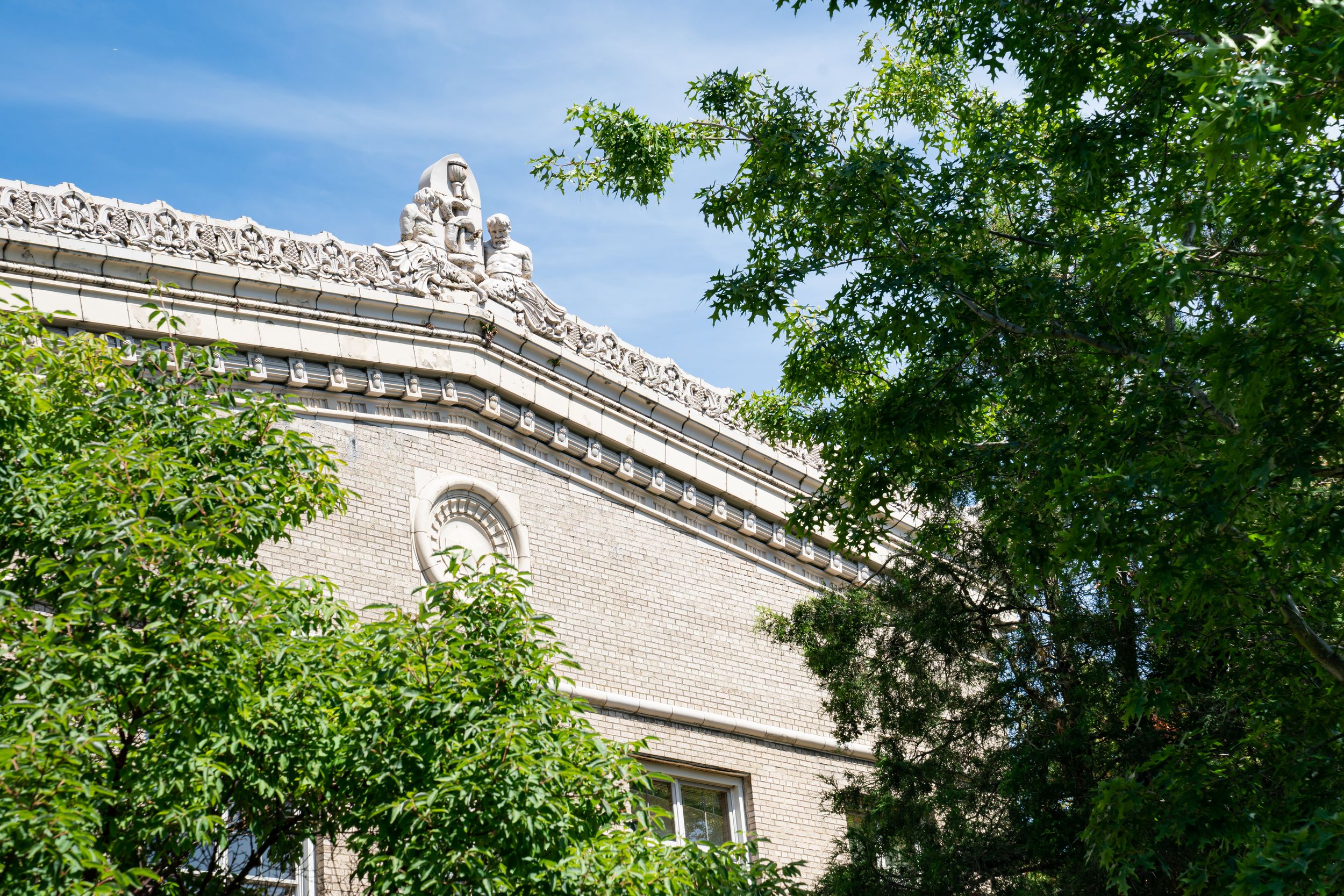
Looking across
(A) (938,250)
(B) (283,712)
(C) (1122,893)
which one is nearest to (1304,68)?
(A) (938,250)

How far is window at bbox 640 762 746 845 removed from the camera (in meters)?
13.4

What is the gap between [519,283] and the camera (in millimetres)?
13961

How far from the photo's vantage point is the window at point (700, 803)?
13445mm

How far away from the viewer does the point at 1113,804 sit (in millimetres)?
8500

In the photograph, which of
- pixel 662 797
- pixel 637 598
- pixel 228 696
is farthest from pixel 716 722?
pixel 228 696

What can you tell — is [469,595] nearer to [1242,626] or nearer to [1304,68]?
[1242,626]

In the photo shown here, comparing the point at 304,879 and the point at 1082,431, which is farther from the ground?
the point at 1082,431

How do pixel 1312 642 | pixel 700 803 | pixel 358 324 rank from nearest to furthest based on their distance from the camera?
pixel 1312 642, pixel 358 324, pixel 700 803

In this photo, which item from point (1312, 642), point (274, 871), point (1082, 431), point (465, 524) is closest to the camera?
point (1312, 642)

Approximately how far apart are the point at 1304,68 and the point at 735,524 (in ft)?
31.2

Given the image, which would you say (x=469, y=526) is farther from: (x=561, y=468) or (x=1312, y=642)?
(x=1312, y=642)

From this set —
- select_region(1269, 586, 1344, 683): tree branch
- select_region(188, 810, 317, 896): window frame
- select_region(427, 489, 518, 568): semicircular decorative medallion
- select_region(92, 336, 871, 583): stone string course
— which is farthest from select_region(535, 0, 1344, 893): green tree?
select_region(188, 810, 317, 896): window frame

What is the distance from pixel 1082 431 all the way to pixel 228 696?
17.0ft

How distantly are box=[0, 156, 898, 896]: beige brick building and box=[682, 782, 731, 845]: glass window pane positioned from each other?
0.09ft
